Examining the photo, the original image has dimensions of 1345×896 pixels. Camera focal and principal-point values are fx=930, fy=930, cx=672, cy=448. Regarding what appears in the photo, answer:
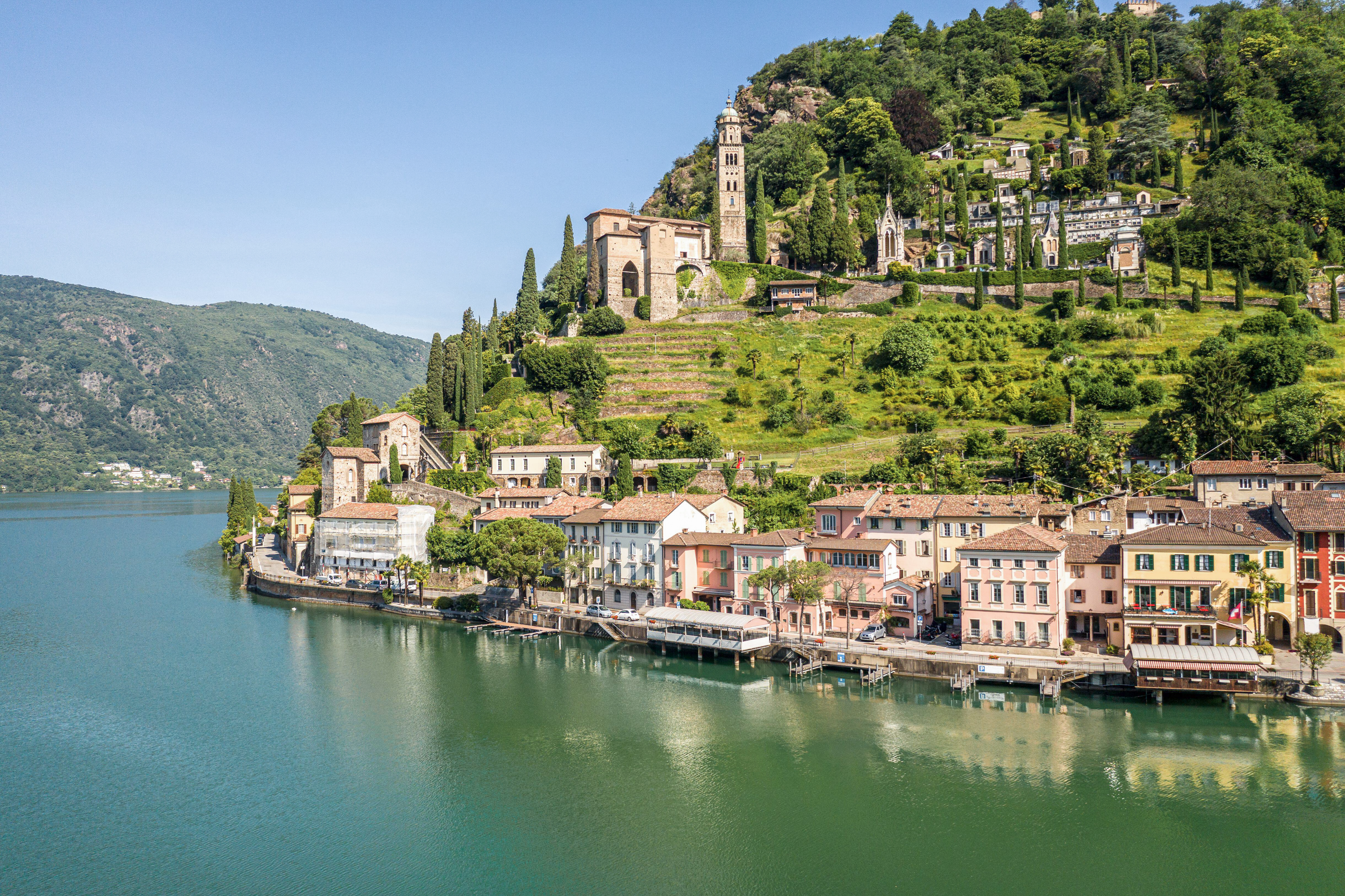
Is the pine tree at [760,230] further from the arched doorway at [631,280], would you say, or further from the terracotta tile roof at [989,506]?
the terracotta tile roof at [989,506]

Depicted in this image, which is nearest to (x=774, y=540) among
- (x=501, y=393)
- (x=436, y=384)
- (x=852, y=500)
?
(x=852, y=500)

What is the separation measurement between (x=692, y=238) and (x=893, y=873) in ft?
321

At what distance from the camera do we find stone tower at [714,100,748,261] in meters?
122

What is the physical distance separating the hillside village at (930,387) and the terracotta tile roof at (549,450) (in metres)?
0.39

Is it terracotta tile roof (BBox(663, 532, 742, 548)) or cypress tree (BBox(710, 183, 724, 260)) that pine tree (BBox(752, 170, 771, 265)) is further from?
terracotta tile roof (BBox(663, 532, 742, 548))

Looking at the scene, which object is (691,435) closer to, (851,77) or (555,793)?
(555,793)

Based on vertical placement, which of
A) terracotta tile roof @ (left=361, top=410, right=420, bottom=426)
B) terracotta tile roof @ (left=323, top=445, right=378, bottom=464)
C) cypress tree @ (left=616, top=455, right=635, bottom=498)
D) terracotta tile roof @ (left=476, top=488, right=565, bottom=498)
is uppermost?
terracotta tile roof @ (left=361, top=410, right=420, bottom=426)

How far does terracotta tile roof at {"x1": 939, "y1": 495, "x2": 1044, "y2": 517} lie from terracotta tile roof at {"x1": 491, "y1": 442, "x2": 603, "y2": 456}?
3440 centimetres

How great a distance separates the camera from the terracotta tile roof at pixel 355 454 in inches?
3270

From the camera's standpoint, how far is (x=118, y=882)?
2919 centimetres

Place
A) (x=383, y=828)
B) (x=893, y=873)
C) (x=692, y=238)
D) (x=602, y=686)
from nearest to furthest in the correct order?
1. (x=893, y=873)
2. (x=383, y=828)
3. (x=602, y=686)
4. (x=692, y=238)

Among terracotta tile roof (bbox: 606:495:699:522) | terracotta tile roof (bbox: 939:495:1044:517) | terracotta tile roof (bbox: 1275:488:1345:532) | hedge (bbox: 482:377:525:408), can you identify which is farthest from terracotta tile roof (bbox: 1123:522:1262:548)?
hedge (bbox: 482:377:525:408)

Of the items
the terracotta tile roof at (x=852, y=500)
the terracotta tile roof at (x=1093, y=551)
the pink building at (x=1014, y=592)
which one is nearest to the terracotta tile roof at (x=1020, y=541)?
the pink building at (x=1014, y=592)

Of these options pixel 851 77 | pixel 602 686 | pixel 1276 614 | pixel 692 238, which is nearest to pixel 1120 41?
pixel 851 77
